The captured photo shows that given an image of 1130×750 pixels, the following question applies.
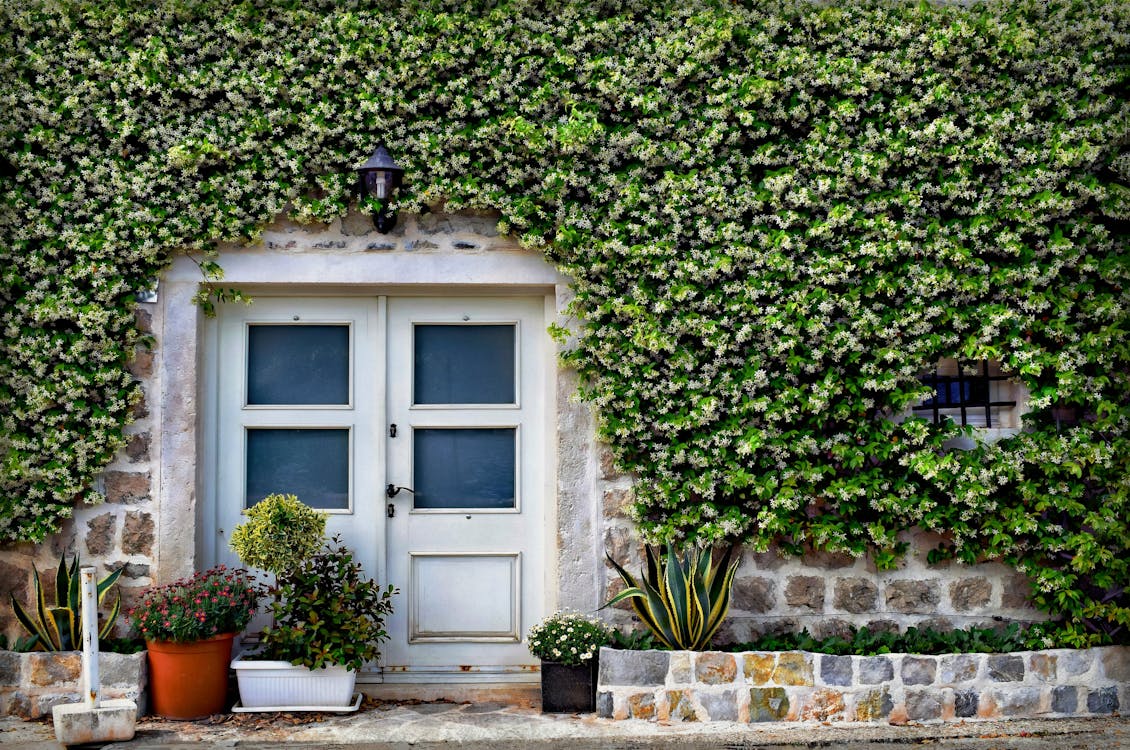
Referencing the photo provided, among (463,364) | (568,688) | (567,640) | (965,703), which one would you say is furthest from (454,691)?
(965,703)

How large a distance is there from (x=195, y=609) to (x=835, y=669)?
315 cm

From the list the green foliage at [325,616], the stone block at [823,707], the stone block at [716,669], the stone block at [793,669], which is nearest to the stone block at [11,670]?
the green foliage at [325,616]

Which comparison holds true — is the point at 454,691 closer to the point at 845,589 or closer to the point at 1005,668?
the point at 845,589

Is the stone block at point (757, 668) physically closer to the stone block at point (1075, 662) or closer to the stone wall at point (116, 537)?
the stone block at point (1075, 662)

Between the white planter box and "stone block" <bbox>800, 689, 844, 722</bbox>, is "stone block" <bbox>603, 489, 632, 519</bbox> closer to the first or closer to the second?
"stone block" <bbox>800, 689, 844, 722</bbox>

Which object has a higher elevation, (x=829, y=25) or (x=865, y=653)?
(x=829, y=25)

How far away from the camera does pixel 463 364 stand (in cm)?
609

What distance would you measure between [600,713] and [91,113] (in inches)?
160

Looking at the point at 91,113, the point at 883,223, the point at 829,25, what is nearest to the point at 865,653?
the point at 883,223

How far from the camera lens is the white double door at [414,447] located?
5945 millimetres

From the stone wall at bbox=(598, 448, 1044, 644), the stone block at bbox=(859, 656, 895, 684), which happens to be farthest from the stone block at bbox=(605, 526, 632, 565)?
the stone block at bbox=(859, 656, 895, 684)

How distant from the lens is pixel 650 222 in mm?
5742

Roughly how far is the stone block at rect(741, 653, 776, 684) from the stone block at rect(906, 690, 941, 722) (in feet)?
2.30

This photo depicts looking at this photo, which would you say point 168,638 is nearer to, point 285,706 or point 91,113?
point 285,706
